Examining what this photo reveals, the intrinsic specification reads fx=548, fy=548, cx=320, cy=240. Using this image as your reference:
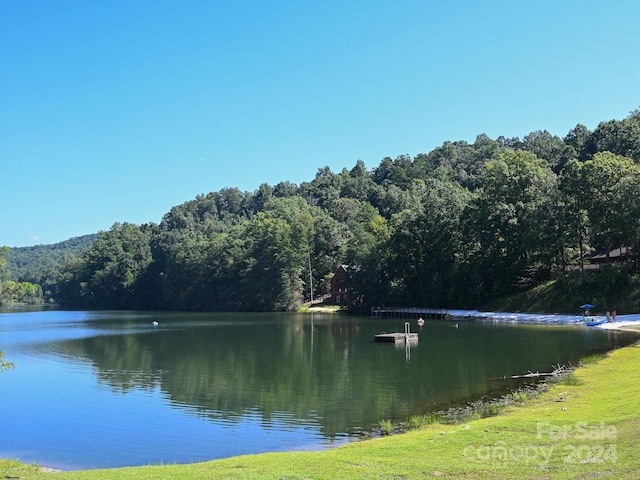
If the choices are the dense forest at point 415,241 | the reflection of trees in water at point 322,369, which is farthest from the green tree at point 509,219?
the reflection of trees in water at point 322,369

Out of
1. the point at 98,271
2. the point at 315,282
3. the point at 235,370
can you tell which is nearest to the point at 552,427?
the point at 235,370

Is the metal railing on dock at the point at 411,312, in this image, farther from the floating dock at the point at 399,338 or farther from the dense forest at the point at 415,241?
the floating dock at the point at 399,338

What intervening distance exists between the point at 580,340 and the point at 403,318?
38619 millimetres

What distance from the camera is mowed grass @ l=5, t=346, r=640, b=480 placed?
36.1 ft

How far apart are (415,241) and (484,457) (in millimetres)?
78135

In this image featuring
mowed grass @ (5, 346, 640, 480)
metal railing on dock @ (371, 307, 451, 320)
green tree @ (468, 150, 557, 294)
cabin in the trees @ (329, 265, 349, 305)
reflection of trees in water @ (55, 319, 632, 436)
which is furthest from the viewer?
cabin in the trees @ (329, 265, 349, 305)

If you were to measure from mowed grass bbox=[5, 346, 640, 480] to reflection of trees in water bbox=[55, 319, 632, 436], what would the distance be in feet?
20.7

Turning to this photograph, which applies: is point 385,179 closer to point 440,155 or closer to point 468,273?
point 440,155

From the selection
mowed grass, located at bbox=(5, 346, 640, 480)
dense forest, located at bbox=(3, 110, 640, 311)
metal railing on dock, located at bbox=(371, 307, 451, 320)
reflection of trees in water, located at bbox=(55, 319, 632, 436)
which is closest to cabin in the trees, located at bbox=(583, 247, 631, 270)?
dense forest, located at bbox=(3, 110, 640, 311)

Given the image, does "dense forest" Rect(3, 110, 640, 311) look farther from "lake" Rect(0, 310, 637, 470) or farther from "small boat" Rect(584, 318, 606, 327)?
"lake" Rect(0, 310, 637, 470)

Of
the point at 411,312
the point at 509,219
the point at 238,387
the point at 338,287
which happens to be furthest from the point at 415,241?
the point at 238,387

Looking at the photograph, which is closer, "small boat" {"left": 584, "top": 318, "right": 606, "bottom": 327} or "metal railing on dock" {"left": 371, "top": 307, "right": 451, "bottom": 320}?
"small boat" {"left": 584, "top": 318, "right": 606, "bottom": 327}

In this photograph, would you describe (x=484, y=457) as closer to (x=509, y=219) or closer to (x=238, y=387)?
(x=238, y=387)

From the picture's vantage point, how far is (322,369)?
35.4 meters
